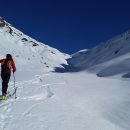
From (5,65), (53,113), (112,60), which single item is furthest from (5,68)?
(112,60)

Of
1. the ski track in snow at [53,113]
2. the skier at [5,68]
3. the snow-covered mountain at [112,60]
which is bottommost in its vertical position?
the ski track in snow at [53,113]

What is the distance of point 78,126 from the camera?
998cm

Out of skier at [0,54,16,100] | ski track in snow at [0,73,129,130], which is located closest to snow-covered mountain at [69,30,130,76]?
ski track in snow at [0,73,129,130]

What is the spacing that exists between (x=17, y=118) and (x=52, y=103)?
3.02 meters

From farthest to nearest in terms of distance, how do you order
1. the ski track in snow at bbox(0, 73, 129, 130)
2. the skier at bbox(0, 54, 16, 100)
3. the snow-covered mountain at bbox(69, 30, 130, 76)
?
the snow-covered mountain at bbox(69, 30, 130, 76)
the skier at bbox(0, 54, 16, 100)
the ski track in snow at bbox(0, 73, 129, 130)

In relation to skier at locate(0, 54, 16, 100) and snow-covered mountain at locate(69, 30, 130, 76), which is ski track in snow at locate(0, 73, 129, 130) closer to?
skier at locate(0, 54, 16, 100)

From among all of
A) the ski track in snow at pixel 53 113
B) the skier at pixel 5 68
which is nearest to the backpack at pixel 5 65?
the skier at pixel 5 68

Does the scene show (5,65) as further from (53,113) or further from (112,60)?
Answer: (112,60)

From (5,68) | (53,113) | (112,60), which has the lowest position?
(53,113)

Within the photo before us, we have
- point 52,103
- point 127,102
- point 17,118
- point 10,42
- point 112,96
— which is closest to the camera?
point 17,118

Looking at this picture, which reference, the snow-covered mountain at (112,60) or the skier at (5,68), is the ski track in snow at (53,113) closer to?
the skier at (5,68)

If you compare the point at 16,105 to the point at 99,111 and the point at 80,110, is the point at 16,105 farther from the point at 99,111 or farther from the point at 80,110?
the point at 99,111

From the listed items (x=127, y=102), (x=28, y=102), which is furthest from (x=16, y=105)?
(x=127, y=102)

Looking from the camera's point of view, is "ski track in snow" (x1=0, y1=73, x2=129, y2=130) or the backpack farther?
the backpack
